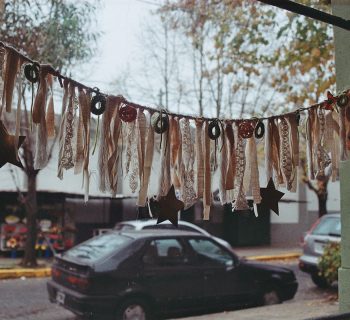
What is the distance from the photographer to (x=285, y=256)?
1580cm

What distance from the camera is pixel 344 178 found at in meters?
3.99

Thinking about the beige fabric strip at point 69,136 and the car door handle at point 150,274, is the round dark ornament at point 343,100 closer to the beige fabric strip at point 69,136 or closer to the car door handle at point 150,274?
the beige fabric strip at point 69,136

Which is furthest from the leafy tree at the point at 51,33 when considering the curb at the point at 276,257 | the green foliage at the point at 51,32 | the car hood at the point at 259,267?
the curb at the point at 276,257

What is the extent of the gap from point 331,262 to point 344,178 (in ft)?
16.5

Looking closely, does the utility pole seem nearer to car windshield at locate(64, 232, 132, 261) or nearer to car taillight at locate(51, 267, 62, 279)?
car windshield at locate(64, 232, 132, 261)

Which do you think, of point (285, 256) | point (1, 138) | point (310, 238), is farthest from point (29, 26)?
point (285, 256)

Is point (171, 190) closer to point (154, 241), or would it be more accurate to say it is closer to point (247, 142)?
point (247, 142)

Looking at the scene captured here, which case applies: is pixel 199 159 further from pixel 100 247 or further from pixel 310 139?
pixel 100 247

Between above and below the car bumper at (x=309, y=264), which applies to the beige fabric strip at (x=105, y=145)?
above

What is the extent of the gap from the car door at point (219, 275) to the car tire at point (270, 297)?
0.93ft

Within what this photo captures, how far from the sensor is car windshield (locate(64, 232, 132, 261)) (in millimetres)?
6566

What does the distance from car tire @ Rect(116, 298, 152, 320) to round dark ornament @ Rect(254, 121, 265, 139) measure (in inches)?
155

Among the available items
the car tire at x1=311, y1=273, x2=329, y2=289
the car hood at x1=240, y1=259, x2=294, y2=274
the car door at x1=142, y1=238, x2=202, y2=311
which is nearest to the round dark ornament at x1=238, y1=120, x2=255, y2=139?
the car door at x1=142, y1=238, x2=202, y2=311

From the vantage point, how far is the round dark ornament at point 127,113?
93.9 inches
